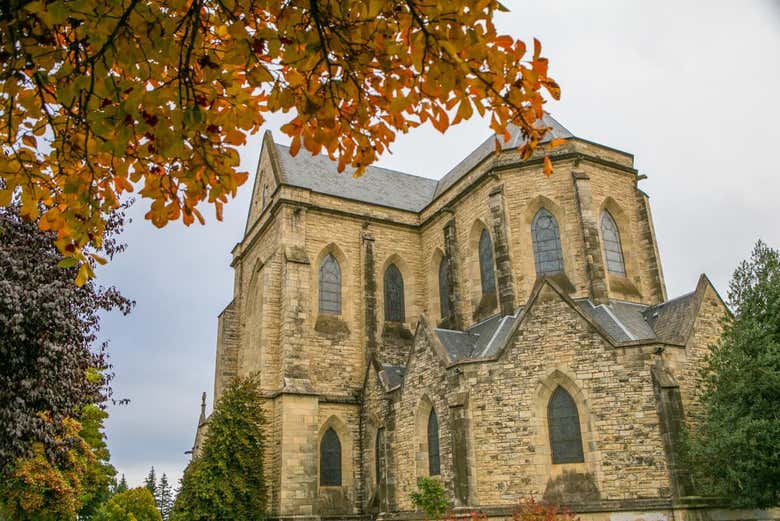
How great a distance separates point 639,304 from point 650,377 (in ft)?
18.2

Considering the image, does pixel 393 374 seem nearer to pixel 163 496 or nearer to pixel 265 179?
pixel 265 179

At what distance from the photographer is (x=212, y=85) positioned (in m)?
3.52

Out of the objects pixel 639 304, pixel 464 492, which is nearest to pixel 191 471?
pixel 464 492

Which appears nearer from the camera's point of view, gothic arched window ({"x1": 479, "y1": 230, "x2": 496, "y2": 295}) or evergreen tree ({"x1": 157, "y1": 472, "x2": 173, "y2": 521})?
gothic arched window ({"x1": 479, "y1": 230, "x2": 496, "y2": 295})

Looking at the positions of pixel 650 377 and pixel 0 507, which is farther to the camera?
pixel 0 507

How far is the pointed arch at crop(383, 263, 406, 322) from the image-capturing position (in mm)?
26078

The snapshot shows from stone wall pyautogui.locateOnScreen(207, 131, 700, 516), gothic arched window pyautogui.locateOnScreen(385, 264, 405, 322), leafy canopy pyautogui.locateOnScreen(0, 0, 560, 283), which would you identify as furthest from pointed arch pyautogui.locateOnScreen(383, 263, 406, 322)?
leafy canopy pyautogui.locateOnScreen(0, 0, 560, 283)

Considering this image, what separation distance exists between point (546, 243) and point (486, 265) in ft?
8.54

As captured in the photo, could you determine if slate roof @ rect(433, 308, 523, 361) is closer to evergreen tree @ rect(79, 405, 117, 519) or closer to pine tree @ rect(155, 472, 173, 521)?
evergreen tree @ rect(79, 405, 117, 519)

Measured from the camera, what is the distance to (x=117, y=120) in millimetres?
3000

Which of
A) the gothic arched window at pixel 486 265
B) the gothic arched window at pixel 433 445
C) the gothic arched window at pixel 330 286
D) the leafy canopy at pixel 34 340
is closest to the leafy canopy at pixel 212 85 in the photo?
the leafy canopy at pixel 34 340

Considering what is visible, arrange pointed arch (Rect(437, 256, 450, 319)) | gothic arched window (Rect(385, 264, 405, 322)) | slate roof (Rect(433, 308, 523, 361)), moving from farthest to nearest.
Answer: gothic arched window (Rect(385, 264, 405, 322)) < pointed arch (Rect(437, 256, 450, 319)) < slate roof (Rect(433, 308, 523, 361))

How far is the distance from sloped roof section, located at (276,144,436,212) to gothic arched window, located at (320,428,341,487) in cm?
1001

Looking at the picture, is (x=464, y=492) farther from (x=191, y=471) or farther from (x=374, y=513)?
(x=191, y=471)
